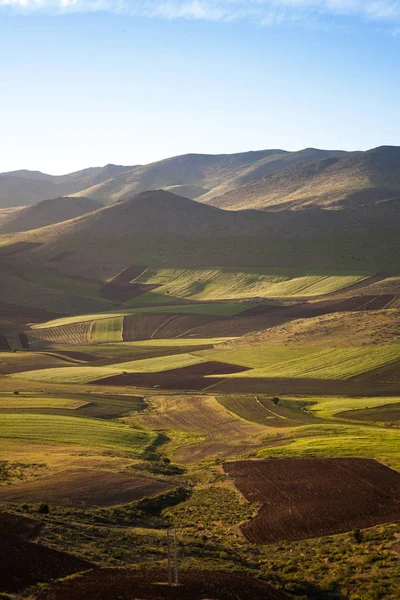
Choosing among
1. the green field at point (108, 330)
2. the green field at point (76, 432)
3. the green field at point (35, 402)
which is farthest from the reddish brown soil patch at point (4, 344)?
the green field at point (76, 432)

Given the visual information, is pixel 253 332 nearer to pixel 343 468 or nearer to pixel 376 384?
pixel 376 384

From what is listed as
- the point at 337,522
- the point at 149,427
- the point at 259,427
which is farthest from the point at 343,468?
the point at 149,427

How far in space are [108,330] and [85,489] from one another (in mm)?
89483

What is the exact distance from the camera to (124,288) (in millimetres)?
178500

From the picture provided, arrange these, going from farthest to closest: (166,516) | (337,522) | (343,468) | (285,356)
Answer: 1. (285,356)
2. (343,468)
3. (166,516)
4. (337,522)

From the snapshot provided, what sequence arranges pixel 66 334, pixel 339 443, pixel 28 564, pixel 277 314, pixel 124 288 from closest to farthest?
pixel 28 564
pixel 339 443
pixel 66 334
pixel 277 314
pixel 124 288

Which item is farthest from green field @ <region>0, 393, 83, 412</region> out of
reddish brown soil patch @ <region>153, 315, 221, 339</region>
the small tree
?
reddish brown soil patch @ <region>153, 315, 221, 339</region>

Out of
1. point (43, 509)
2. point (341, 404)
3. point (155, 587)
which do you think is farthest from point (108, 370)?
point (155, 587)

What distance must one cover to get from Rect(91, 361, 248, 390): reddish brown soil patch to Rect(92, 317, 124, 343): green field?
104ft

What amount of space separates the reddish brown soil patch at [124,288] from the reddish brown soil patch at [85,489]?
406ft

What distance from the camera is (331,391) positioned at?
3231 inches

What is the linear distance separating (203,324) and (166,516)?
9348 centimetres

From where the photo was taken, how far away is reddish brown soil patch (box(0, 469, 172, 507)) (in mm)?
41781

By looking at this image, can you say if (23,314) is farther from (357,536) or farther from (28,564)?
(357,536)
